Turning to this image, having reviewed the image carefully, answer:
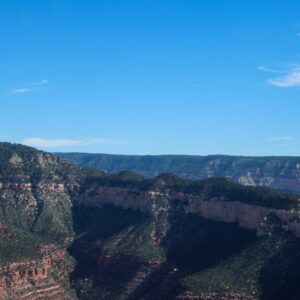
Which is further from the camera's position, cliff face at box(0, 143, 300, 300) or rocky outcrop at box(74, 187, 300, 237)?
rocky outcrop at box(74, 187, 300, 237)

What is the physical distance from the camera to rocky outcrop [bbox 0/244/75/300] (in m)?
113

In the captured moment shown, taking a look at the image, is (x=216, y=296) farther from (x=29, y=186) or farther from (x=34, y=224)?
(x=29, y=186)

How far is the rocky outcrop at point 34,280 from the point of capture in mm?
112688

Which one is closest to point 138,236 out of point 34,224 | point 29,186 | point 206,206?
point 206,206

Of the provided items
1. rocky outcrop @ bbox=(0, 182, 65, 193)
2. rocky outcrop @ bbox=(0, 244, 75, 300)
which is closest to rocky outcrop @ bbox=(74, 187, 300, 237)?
rocky outcrop @ bbox=(0, 182, 65, 193)

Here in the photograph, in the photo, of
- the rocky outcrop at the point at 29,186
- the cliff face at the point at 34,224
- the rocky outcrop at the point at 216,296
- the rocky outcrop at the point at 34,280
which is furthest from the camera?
the rocky outcrop at the point at 29,186

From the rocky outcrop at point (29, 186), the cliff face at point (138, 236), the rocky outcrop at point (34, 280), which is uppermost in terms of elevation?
the rocky outcrop at point (29, 186)

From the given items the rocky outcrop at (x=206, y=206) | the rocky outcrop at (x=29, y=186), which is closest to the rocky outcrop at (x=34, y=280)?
the rocky outcrop at (x=206, y=206)

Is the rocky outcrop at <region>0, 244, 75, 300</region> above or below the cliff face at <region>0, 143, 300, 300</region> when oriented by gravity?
below

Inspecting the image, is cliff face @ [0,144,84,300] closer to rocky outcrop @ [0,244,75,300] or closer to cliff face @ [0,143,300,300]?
rocky outcrop @ [0,244,75,300]

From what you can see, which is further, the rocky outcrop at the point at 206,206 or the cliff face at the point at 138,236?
the rocky outcrop at the point at 206,206

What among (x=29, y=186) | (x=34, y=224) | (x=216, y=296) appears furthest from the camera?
(x=29, y=186)

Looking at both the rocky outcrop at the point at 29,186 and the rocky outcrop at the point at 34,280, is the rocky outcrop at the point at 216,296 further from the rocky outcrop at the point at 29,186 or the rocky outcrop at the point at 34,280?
the rocky outcrop at the point at 29,186

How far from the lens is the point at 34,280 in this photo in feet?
383
